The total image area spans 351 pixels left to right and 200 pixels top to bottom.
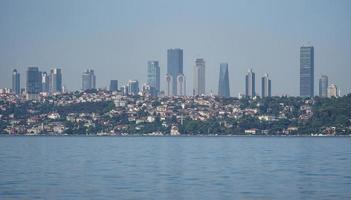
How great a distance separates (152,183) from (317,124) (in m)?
154

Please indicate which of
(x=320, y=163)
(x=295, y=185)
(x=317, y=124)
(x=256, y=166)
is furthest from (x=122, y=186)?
(x=317, y=124)

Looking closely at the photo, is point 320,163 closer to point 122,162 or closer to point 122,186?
point 122,162

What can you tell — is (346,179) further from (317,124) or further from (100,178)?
(317,124)

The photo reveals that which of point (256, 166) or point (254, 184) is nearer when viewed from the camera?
point (254, 184)

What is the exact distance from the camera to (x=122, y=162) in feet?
223

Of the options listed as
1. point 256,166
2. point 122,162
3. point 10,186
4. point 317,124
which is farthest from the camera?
point 317,124

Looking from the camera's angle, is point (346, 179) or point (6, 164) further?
point (6, 164)

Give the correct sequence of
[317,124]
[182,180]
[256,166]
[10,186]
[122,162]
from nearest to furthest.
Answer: [10,186], [182,180], [256,166], [122,162], [317,124]

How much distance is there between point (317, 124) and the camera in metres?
199

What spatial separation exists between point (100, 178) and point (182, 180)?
4564 mm

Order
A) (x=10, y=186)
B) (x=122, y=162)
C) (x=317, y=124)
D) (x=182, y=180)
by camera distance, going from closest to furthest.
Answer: (x=10, y=186) → (x=182, y=180) → (x=122, y=162) → (x=317, y=124)

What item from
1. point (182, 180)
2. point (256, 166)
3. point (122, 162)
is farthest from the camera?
point (122, 162)

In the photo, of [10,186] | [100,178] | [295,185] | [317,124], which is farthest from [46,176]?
[317,124]

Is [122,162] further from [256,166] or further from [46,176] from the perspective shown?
[46,176]
